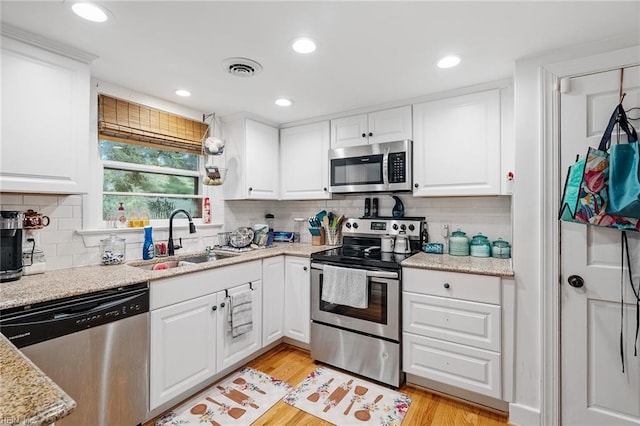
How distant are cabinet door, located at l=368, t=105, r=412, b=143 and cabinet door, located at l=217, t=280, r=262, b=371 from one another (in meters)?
1.65

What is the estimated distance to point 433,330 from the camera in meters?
2.14

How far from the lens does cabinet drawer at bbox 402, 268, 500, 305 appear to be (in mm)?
1961

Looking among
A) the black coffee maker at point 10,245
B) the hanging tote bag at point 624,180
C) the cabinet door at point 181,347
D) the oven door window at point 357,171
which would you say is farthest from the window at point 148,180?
the hanging tote bag at point 624,180

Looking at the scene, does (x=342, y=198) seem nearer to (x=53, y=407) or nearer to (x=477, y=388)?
(x=477, y=388)

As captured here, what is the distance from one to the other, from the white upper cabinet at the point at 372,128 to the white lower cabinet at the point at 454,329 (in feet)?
3.96

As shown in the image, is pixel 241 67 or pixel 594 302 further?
pixel 241 67

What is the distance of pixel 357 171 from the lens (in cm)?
286

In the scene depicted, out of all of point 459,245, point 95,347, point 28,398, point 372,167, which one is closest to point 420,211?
point 459,245

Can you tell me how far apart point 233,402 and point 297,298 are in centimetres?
93

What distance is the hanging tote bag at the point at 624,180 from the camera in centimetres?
146

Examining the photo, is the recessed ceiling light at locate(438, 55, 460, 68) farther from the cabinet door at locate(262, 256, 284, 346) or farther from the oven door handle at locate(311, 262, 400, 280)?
the cabinet door at locate(262, 256, 284, 346)

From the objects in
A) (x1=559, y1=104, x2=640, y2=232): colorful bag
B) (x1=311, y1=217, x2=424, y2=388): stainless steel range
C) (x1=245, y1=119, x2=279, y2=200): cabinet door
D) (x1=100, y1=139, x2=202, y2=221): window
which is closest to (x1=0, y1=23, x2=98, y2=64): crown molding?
(x1=100, y1=139, x2=202, y2=221): window

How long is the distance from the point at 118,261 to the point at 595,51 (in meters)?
3.25

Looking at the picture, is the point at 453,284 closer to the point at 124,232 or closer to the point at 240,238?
the point at 240,238
